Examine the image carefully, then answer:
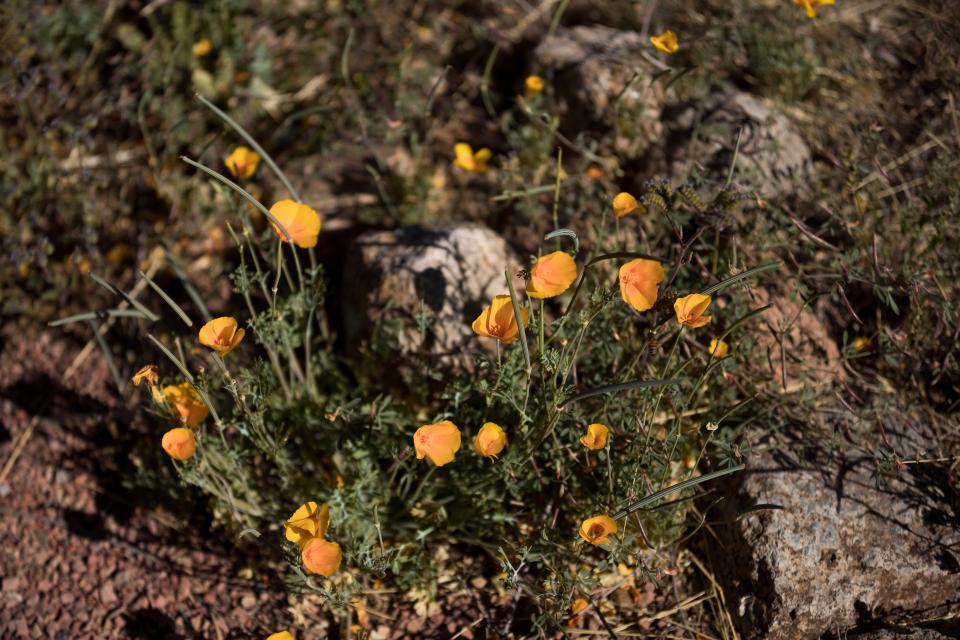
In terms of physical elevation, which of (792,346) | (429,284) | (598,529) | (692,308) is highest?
(692,308)

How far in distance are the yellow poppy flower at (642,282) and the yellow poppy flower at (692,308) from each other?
0.07 m

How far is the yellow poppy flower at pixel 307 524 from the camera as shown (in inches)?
79.7

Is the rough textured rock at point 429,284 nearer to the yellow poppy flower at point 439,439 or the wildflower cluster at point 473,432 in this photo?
the wildflower cluster at point 473,432

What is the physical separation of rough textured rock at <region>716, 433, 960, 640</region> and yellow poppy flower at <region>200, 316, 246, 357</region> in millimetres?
1507

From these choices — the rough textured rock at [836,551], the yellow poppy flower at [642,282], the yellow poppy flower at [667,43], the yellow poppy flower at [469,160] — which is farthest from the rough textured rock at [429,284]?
the rough textured rock at [836,551]

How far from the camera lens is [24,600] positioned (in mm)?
2484

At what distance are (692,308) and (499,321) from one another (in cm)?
47

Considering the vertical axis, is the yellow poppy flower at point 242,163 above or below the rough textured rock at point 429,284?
above

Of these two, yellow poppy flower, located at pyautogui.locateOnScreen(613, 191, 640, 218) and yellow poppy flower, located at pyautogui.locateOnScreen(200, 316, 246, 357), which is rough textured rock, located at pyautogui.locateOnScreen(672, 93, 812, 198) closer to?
yellow poppy flower, located at pyautogui.locateOnScreen(613, 191, 640, 218)

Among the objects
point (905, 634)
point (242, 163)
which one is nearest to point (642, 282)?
point (905, 634)

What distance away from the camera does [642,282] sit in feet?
6.41

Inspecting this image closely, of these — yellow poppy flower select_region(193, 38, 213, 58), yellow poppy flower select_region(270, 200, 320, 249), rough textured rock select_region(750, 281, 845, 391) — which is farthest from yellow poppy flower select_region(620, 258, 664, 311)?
yellow poppy flower select_region(193, 38, 213, 58)

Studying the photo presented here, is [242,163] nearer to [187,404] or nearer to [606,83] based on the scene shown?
[187,404]

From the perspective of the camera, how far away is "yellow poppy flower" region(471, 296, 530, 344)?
6.43ft
